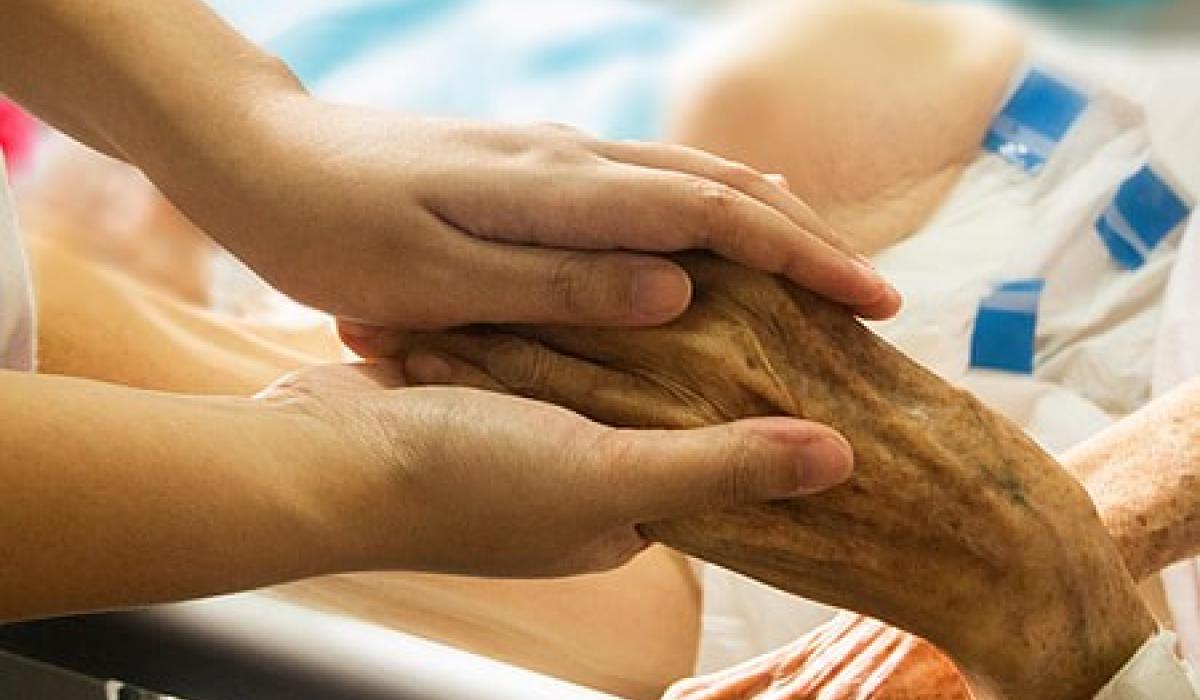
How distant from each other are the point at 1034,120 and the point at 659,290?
2.00ft

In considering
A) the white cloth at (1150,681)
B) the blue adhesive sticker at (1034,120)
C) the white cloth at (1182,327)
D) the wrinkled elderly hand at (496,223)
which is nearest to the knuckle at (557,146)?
the wrinkled elderly hand at (496,223)

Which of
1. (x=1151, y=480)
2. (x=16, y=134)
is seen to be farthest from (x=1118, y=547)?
(x=16, y=134)

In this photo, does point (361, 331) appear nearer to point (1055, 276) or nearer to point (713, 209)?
point (713, 209)

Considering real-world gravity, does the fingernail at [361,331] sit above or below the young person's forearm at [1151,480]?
above

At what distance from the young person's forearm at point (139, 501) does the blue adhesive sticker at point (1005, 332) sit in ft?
1.96

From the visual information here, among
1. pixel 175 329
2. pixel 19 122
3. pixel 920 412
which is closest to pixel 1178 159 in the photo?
pixel 920 412

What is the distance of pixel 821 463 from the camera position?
686 mm

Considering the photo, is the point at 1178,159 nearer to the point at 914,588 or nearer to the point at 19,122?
the point at 914,588

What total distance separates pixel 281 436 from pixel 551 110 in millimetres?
1168

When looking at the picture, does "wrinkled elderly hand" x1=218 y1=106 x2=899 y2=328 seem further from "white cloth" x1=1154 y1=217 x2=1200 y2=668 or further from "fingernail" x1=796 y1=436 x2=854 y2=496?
"white cloth" x1=1154 y1=217 x2=1200 y2=668

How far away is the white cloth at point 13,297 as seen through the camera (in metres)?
0.84

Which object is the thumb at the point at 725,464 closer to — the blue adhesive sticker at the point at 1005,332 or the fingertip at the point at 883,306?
the fingertip at the point at 883,306

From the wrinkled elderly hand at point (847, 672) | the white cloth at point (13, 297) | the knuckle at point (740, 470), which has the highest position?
the white cloth at point (13, 297)

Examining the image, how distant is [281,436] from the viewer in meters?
0.63
